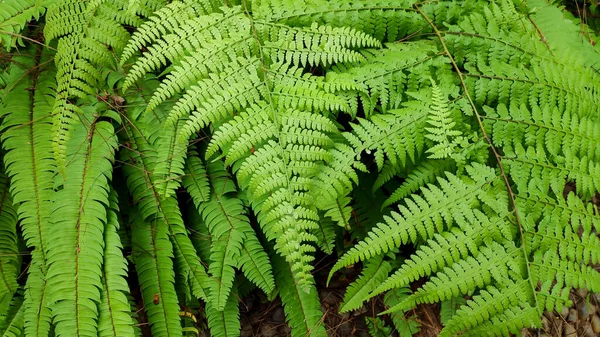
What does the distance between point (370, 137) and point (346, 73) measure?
1.04ft

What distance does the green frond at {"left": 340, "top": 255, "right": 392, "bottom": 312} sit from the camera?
7.48 ft

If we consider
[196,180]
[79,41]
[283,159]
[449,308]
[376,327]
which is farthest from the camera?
[376,327]

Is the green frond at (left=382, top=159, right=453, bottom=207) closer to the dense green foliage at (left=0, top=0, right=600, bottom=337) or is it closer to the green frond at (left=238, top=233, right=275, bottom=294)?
the dense green foliage at (left=0, top=0, right=600, bottom=337)

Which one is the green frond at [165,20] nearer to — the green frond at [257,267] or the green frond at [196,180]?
the green frond at [196,180]

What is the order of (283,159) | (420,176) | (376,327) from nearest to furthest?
(283,159)
(420,176)
(376,327)

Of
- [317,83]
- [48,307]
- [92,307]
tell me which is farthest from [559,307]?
[48,307]

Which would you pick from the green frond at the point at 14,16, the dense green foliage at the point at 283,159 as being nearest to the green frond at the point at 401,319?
the dense green foliage at the point at 283,159

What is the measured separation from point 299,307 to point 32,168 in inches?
53.3

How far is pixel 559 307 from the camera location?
6.36 feet

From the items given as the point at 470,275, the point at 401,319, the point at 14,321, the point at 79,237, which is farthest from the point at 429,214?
the point at 14,321

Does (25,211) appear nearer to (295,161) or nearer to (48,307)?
(48,307)

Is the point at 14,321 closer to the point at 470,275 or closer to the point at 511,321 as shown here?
the point at 470,275

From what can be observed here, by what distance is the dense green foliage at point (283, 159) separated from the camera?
76.0 inches

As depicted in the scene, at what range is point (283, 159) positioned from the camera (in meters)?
1.91
